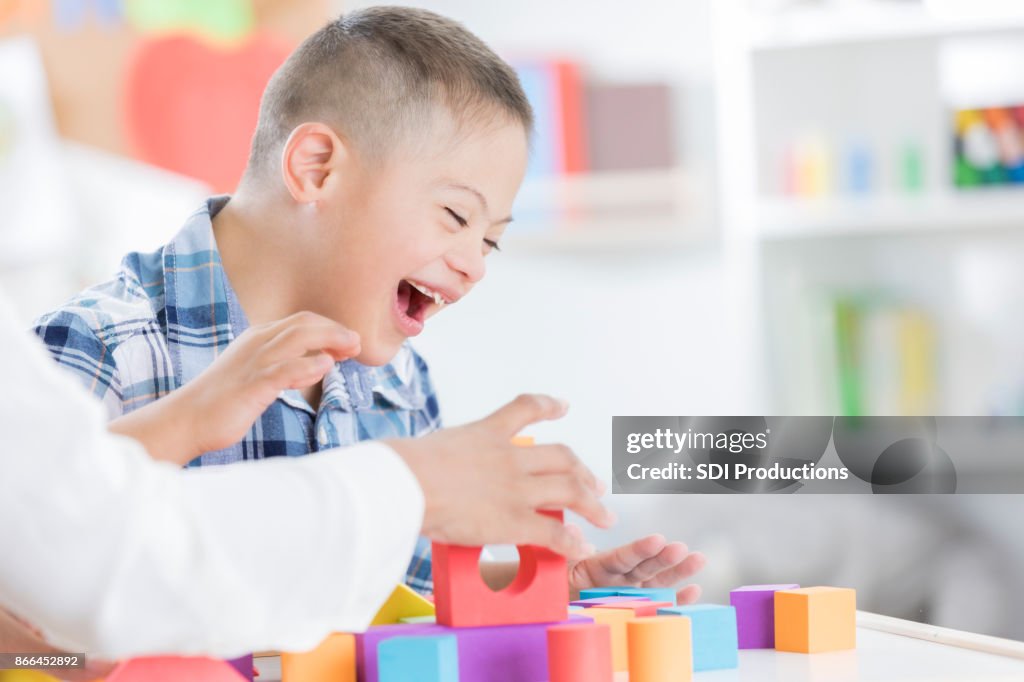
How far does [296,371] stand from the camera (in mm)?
666

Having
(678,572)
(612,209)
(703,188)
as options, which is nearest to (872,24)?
(703,188)

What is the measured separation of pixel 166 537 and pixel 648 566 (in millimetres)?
496

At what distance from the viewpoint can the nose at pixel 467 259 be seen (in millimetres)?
972

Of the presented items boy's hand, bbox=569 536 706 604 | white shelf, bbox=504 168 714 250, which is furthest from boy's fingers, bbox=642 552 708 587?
white shelf, bbox=504 168 714 250

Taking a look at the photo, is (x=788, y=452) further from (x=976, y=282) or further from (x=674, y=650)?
(x=976, y=282)

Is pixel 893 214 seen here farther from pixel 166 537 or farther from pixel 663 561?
pixel 166 537

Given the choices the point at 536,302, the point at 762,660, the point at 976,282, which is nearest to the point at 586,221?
the point at 536,302

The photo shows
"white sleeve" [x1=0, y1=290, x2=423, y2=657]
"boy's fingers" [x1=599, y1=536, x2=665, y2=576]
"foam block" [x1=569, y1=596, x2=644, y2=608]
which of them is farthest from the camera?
"boy's fingers" [x1=599, y1=536, x2=665, y2=576]

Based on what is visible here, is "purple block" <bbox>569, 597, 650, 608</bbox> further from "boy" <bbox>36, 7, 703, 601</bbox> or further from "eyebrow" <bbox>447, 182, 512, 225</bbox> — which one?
"eyebrow" <bbox>447, 182, 512, 225</bbox>

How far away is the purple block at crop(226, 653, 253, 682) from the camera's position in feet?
2.08

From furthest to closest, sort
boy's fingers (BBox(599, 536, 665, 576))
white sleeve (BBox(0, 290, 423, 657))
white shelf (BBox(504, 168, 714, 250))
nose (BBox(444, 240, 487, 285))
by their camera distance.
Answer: white shelf (BBox(504, 168, 714, 250)) < nose (BBox(444, 240, 487, 285)) < boy's fingers (BBox(599, 536, 665, 576)) < white sleeve (BBox(0, 290, 423, 657))

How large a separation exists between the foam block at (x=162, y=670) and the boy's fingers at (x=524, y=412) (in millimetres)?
180

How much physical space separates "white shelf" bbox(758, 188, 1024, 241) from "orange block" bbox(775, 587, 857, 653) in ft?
5.29
